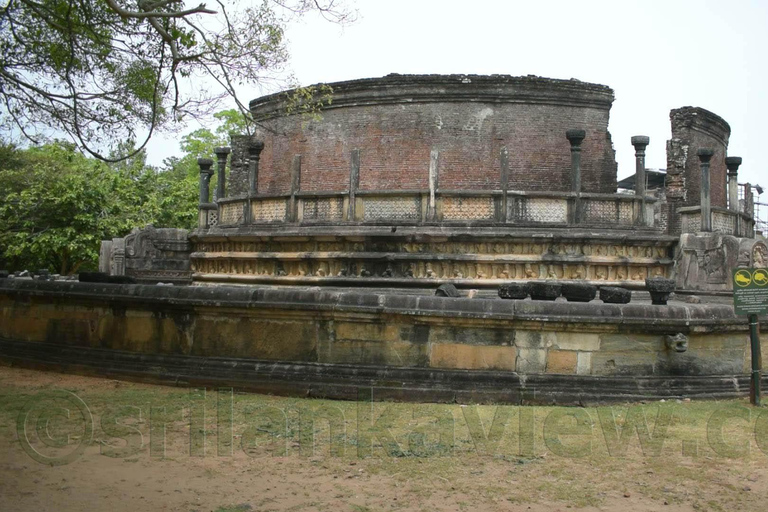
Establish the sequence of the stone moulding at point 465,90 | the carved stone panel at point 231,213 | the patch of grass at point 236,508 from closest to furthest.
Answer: the patch of grass at point 236,508 → the carved stone panel at point 231,213 → the stone moulding at point 465,90

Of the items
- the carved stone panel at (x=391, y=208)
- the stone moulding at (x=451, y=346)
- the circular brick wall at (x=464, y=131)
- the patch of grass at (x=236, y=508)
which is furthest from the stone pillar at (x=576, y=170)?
the patch of grass at (x=236, y=508)

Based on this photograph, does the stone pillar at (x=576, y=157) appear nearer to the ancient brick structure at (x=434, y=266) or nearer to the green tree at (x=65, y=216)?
the ancient brick structure at (x=434, y=266)

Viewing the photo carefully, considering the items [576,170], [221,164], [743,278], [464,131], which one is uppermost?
[464,131]

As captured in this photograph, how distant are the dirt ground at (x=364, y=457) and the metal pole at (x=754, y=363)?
16cm

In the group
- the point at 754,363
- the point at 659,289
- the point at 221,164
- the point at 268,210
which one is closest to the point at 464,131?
the point at 268,210

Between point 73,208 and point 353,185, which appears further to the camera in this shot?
point 73,208

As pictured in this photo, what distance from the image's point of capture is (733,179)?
1627 centimetres

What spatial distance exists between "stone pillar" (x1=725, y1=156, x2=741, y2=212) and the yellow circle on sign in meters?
9.45

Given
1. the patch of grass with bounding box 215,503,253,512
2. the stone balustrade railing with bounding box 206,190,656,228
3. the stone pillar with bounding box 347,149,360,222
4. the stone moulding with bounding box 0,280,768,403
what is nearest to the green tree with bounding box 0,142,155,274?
the stone balustrade railing with bounding box 206,190,656,228

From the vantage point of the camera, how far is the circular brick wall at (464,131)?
16641 mm

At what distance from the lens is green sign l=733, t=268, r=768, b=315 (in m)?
6.99

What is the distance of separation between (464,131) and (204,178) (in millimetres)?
6156

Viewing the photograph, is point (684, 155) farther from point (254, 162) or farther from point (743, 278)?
point (743, 278)

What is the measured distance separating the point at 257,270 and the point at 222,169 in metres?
3.87
